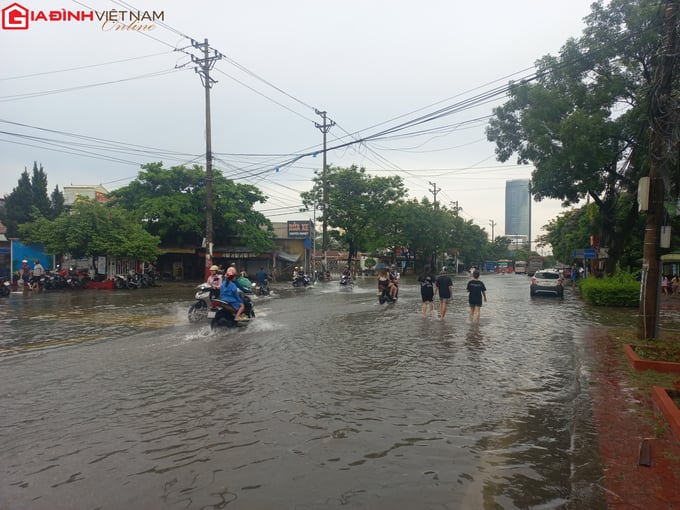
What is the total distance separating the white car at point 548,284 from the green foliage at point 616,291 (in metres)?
4.16

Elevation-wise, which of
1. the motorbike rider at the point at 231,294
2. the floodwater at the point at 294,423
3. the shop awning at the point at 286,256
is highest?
the shop awning at the point at 286,256

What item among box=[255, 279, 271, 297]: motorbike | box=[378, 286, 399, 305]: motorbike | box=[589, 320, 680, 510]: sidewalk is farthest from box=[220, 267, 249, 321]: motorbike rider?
box=[255, 279, 271, 297]: motorbike

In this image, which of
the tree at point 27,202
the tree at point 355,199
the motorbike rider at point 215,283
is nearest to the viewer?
the motorbike rider at point 215,283

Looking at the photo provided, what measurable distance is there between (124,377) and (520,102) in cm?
2023

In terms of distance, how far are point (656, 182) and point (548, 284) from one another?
1594 centimetres

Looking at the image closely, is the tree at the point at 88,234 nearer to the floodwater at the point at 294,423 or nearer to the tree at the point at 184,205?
the tree at the point at 184,205

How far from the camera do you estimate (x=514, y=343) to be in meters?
10.9

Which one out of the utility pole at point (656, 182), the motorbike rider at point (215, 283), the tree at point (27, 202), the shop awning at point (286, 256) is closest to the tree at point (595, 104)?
the utility pole at point (656, 182)

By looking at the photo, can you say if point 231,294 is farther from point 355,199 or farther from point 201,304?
point 355,199

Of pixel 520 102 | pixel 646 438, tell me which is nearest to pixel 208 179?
pixel 520 102

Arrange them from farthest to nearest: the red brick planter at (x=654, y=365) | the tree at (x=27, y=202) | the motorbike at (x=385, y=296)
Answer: the tree at (x=27, y=202)
the motorbike at (x=385, y=296)
the red brick planter at (x=654, y=365)

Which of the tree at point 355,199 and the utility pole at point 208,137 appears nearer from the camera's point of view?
the utility pole at point 208,137

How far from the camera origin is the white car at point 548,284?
2525cm

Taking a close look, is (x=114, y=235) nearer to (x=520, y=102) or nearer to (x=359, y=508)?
(x=520, y=102)
